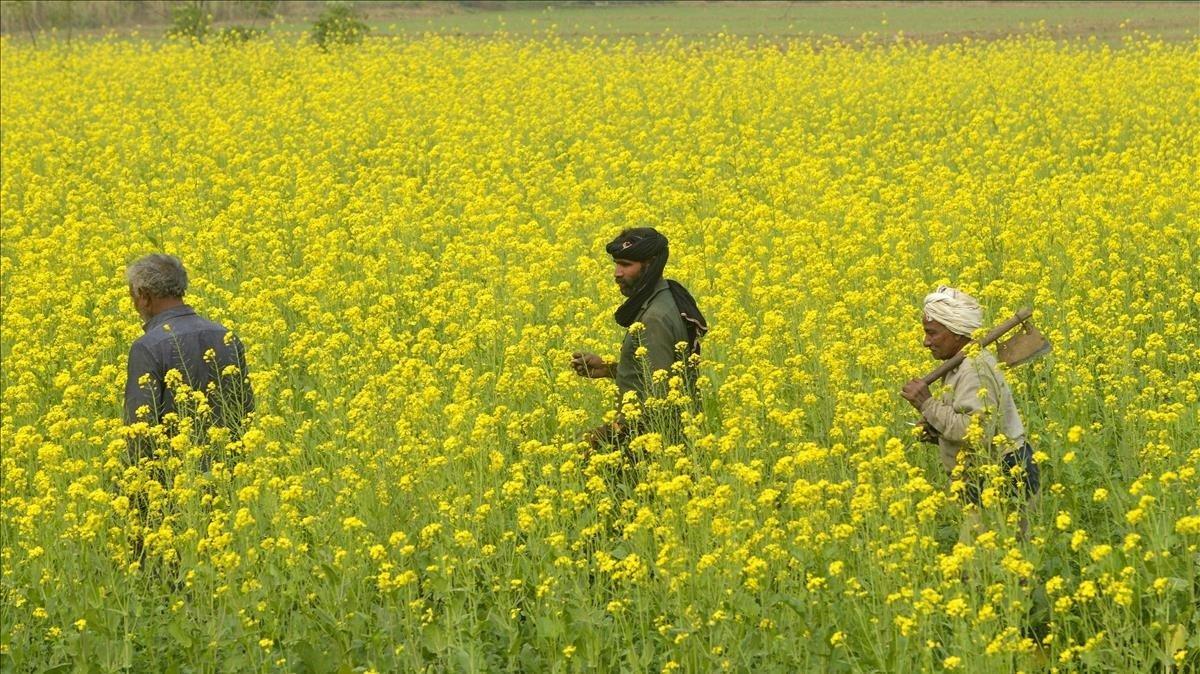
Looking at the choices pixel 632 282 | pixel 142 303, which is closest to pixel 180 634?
pixel 142 303

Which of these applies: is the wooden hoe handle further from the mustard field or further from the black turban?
the black turban

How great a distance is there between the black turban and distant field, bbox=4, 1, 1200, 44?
26.7 metres

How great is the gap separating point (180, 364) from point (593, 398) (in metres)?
2.35

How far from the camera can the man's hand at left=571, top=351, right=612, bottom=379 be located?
8.54 meters

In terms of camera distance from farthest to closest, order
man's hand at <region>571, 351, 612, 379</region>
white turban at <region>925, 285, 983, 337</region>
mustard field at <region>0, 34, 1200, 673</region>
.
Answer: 1. man's hand at <region>571, 351, 612, 379</region>
2. white turban at <region>925, 285, 983, 337</region>
3. mustard field at <region>0, 34, 1200, 673</region>

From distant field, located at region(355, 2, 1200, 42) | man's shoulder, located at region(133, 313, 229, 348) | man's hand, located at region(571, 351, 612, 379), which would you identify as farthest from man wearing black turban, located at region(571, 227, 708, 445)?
distant field, located at region(355, 2, 1200, 42)

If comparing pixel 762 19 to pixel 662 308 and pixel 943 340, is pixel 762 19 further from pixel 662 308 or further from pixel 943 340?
pixel 943 340

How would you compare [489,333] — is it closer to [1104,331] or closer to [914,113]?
[1104,331]

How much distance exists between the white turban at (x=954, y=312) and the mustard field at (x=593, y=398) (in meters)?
0.64

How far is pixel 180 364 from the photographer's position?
861cm

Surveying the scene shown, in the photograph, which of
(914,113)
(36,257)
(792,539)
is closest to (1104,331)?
(792,539)

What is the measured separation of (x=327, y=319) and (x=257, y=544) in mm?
3921

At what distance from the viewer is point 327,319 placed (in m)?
11.8

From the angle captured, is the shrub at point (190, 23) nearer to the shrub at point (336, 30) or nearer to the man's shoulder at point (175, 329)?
the shrub at point (336, 30)
